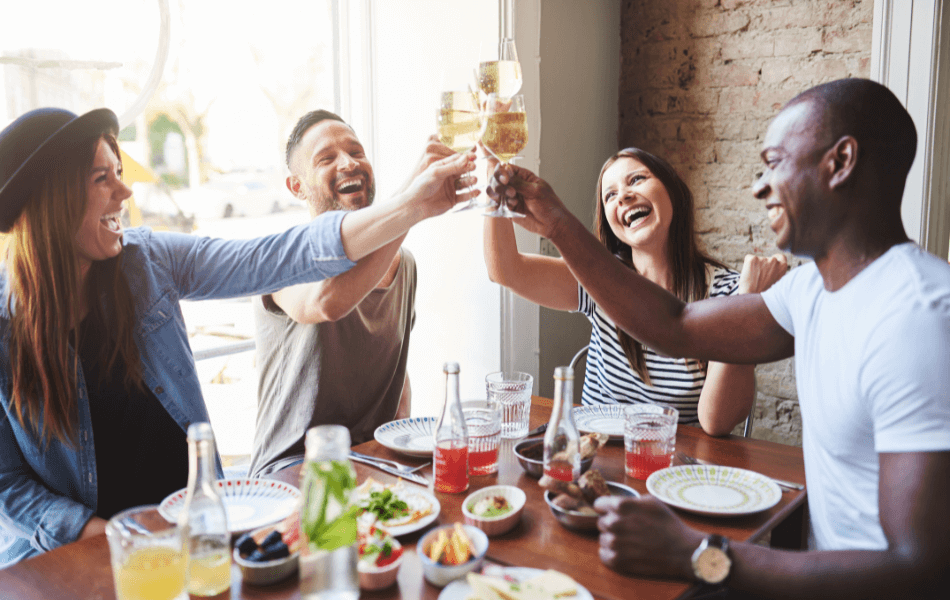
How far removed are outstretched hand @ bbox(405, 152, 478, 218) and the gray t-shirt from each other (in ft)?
1.82

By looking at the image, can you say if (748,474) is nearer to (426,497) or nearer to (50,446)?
(426,497)

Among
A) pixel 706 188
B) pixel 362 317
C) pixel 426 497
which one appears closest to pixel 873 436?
pixel 426 497

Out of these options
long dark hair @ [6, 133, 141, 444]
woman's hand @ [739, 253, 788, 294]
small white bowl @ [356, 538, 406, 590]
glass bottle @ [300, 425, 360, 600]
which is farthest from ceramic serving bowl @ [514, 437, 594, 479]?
long dark hair @ [6, 133, 141, 444]

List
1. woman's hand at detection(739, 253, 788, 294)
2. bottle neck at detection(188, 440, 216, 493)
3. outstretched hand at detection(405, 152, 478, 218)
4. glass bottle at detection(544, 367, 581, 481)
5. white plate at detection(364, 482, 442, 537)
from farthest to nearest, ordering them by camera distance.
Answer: woman's hand at detection(739, 253, 788, 294) → outstretched hand at detection(405, 152, 478, 218) → glass bottle at detection(544, 367, 581, 481) → white plate at detection(364, 482, 442, 537) → bottle neck at detection(188, 440, 216, 493)

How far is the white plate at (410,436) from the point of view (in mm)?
1479

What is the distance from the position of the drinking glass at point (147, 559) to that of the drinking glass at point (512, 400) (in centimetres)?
80

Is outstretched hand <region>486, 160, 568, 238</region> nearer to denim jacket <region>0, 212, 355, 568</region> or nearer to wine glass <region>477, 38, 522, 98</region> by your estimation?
wine glass <region>477, 38, 522, 98</region>

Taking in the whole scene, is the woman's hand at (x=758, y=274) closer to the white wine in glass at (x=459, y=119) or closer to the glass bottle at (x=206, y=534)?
the white wine in glass at (x=459, y=119)

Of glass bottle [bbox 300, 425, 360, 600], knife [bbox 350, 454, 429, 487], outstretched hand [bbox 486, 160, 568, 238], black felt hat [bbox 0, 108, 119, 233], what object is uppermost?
black felt hat [bbox 0, 108, 119, 233]

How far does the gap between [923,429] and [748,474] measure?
1.55ft

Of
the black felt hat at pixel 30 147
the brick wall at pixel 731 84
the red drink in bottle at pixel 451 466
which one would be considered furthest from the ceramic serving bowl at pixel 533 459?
the brick wall at pixel 731 84

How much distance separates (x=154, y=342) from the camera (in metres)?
1.56

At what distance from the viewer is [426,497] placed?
1.23 m

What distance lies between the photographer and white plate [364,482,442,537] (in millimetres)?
1117
